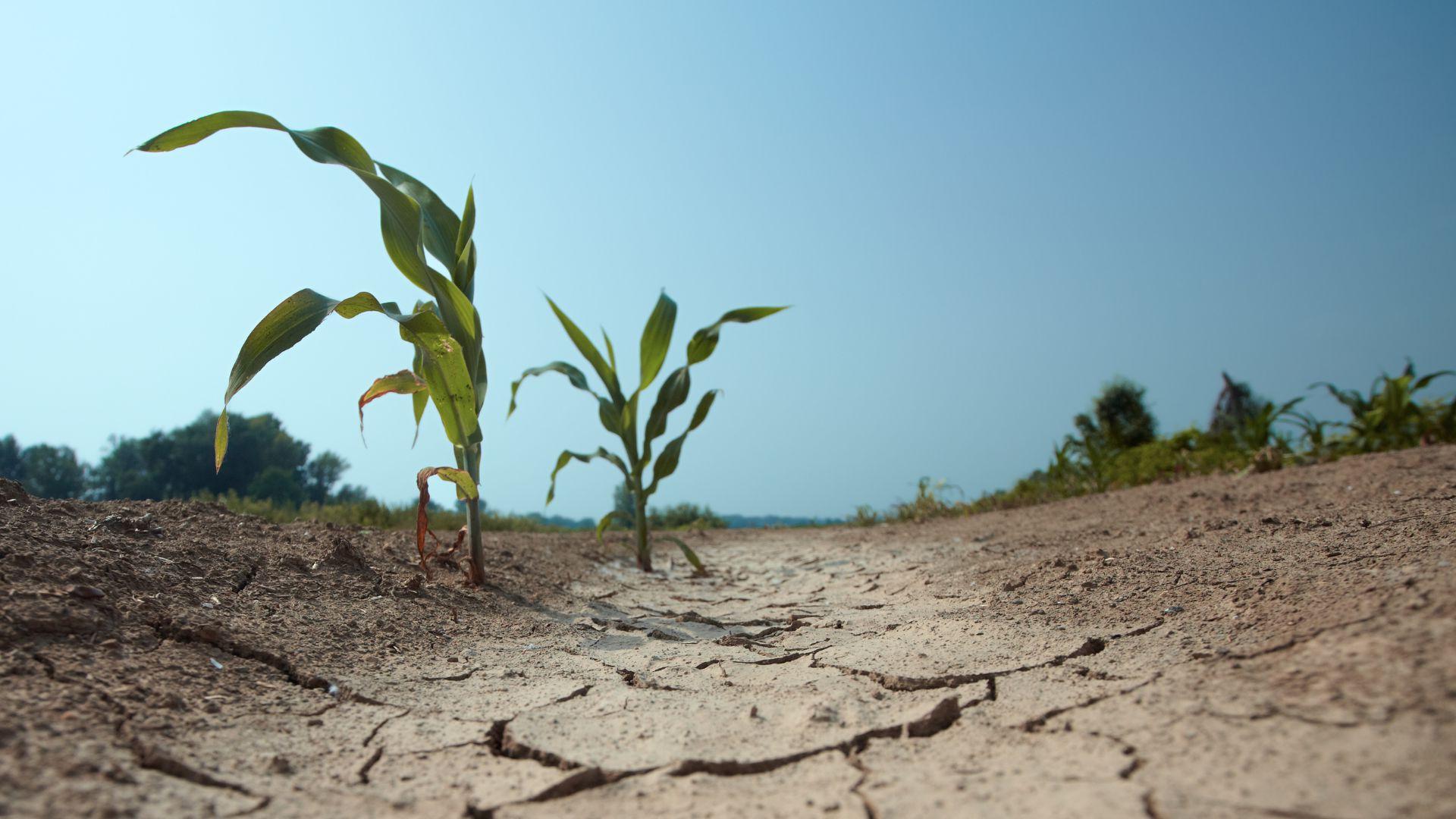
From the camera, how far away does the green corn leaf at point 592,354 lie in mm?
4316

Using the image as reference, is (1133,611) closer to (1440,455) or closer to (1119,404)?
(1440,455)

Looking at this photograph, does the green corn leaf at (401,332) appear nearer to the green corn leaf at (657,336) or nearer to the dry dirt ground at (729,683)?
the dry dirt ground at (729,683)

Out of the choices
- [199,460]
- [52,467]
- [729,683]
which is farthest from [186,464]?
[729,683]

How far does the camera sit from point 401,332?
2.86 metres

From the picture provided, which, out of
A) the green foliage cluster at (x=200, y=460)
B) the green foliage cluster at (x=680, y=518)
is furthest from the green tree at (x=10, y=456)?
the green foliage cluster at (x=680, y=518)

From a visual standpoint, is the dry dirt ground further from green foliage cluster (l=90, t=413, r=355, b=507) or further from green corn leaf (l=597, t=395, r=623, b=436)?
green foliage cluster (l=90, t=413, r=355, b=507)

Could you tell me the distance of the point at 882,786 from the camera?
53.6 inches

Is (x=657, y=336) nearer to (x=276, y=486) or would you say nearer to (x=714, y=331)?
(x=714, y=331)

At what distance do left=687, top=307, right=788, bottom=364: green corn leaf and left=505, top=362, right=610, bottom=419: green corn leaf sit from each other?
24.1 inches

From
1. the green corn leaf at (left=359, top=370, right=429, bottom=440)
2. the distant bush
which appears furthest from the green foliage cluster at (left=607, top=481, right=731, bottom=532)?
the green corn leaf at (left=359, top=370, right=429, bottom=440)

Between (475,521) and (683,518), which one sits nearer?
(475,521)

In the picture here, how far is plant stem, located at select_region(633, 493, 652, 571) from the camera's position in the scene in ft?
15.1

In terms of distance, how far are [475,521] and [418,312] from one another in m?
0.93

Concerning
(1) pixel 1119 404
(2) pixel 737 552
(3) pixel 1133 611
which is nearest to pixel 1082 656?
(3) pixel 1133 611
